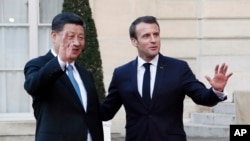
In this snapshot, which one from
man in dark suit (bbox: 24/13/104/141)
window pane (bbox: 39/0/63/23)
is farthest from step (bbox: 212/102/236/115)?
man in dark suit (bbox: 24/13/104/141)

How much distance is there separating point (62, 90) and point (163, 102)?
2.47 ft

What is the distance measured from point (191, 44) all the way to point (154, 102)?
5990mm

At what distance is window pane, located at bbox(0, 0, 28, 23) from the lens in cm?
976

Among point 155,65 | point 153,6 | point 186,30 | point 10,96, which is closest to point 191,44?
point 186,30

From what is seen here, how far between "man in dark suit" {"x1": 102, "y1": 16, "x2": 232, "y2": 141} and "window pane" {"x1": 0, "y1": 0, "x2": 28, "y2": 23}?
576 centimetres

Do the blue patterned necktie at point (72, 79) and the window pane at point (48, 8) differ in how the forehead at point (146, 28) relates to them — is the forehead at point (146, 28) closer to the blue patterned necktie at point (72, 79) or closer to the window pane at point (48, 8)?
the blue patterned necktie at point (72, 79)

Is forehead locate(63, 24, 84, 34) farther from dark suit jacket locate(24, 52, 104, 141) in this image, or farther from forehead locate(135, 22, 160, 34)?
forehead locate(135, 22, 160, 34)

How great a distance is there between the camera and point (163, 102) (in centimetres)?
411

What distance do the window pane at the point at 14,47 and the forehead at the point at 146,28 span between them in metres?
5.84

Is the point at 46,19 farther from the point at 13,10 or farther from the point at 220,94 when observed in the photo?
the point at 220,94

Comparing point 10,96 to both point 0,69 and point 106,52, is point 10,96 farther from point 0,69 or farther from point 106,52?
point 106,52

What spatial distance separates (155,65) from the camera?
4242 millimetres

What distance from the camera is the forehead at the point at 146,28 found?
4160 millimetres

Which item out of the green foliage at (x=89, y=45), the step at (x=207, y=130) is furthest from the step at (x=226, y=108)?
the green foliage at (x=89, y=45)
